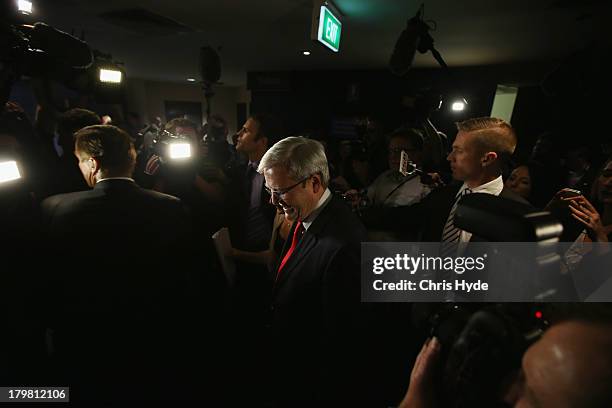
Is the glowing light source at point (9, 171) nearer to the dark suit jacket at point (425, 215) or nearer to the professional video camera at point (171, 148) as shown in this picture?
the professional video camera at point (171, 148)

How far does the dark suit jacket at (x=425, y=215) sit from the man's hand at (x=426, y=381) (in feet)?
4.08

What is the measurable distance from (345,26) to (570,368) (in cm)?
480

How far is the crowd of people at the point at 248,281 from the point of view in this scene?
1.22 m

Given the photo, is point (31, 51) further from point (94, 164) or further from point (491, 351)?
point (491, 351)

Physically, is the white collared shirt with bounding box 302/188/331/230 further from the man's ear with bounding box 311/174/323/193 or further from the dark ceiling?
the dark ceiling

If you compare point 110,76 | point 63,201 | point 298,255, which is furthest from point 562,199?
point 110,76

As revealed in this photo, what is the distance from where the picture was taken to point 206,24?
458cm

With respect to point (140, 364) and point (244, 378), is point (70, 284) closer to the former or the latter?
point (140, 364)

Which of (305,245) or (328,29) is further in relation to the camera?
(328,29)

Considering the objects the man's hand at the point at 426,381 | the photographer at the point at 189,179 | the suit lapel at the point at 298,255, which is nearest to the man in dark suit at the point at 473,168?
the suit lapel at the point at 298,255

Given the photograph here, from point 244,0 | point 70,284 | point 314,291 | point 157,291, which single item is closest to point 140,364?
point 157,291

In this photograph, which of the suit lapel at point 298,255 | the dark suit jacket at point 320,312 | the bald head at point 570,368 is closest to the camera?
the bald head at point 570,368

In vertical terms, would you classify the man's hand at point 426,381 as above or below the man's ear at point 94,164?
below

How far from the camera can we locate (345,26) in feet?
14.5
